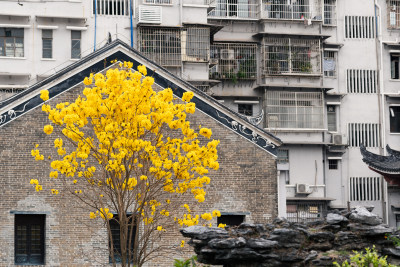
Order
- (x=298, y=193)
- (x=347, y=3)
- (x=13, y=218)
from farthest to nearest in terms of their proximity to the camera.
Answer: (x=347, y=3) → (x=298, y=193) → (x=13, y=218)

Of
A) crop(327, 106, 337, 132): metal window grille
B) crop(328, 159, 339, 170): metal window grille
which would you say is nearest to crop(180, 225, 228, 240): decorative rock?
crop(328, 159, 339, 170): metal window grille

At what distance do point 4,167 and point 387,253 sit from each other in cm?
1368

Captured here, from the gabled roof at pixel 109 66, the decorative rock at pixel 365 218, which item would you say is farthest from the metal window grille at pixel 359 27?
the decorative rock at pixel 365 218

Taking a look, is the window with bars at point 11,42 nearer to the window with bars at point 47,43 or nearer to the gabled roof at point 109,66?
the window with bars at point 47,43

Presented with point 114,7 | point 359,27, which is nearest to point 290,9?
point 359,27

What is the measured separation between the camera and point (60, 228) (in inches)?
1117

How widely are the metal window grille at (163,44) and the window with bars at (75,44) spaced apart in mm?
3474

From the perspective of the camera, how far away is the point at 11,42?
43.9 meters

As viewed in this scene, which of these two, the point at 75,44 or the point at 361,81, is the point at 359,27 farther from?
the point at 75,44

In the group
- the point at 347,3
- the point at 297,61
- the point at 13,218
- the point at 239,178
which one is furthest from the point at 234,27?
the point at 13,218

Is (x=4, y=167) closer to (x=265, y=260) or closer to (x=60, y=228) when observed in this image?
(x=60, y=228)

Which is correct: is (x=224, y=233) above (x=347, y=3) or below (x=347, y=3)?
below

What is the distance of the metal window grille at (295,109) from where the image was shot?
47844mm

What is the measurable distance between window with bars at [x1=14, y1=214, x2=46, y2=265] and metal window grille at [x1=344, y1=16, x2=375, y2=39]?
94.4 feet
